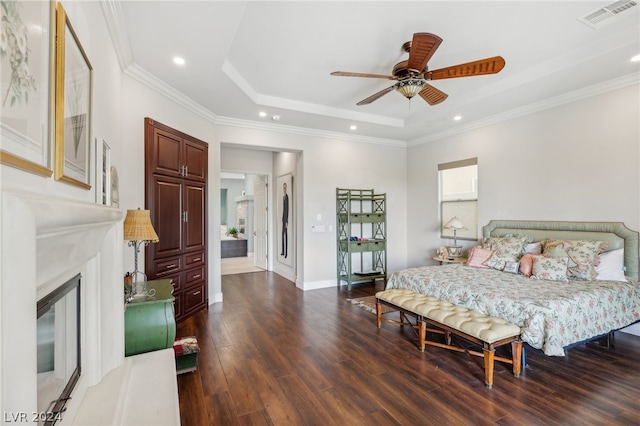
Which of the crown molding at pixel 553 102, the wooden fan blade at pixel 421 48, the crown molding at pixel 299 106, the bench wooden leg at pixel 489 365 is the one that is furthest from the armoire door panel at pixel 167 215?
the crown molding at pixel 553 102

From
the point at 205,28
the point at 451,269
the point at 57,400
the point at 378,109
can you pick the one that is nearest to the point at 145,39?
the point at 205,28

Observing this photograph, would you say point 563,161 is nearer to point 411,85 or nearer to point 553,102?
point 553,102

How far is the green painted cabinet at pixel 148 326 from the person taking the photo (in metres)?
2.23

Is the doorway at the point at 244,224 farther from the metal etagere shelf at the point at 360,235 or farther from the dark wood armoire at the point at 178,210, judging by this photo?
the dark wood armoire at the point at 178,210

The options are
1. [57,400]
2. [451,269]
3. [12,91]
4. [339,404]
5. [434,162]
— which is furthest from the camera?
[434,162]

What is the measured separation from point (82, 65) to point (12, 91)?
88 centimetres

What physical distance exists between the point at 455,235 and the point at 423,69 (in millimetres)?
3433

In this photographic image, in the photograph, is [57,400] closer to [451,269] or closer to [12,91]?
[12,91]

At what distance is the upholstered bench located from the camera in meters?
2.43

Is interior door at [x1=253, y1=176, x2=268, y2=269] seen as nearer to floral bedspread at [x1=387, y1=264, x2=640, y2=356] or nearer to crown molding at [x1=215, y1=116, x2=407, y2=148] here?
crown molding at [x1=215, y1=116, x2=407, y2=148]

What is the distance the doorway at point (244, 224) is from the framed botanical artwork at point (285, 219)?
0.49 m

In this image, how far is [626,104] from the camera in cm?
346

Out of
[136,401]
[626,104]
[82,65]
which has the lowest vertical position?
[136,401]

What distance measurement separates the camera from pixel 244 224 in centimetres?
1095
